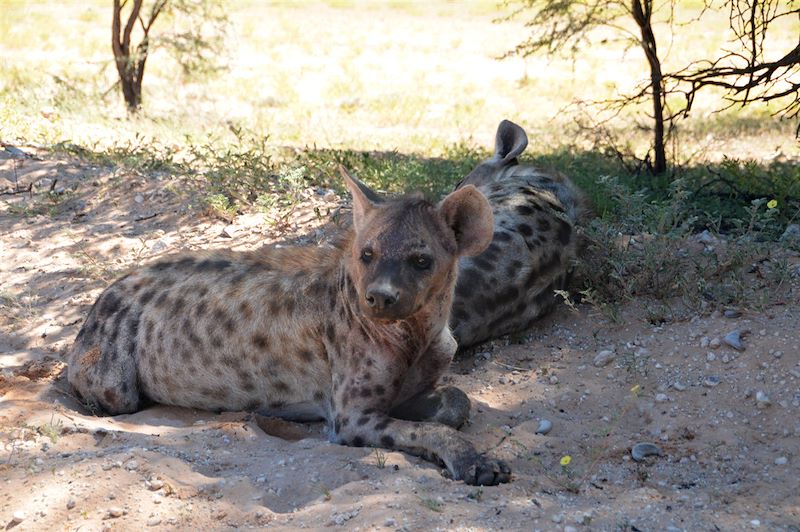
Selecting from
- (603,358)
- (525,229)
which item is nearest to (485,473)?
(603,358)

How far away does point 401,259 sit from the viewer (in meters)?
4.29

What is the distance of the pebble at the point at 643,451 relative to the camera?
169 inches

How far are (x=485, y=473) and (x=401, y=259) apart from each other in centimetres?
98

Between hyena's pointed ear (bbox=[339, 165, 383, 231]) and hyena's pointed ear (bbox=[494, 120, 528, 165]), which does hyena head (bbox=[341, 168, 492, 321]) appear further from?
hyena's pointed ear (bbox=[494, 120, 528, 165])

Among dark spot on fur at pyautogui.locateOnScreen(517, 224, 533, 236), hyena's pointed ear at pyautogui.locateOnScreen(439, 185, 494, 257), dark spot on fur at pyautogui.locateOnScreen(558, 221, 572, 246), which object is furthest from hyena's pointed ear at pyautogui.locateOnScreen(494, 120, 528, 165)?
hyena's pointed ear at pyautogui.locateOnScreen(439, 185, 494, 257)

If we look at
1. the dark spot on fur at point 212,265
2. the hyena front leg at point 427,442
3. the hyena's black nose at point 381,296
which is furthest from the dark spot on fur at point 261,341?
the hyena's black nose at point 381,296

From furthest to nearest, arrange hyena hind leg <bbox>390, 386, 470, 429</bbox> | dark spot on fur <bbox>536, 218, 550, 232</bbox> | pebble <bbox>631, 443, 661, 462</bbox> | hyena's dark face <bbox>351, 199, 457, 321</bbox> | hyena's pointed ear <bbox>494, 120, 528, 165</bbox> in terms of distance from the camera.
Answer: hyena's pointed ear <bbox>494, 120, 528, 165</bbox>, dark spot on fur <bbox>536, 218, 550, 232</bbox>, hyena hind leg <bbox>390, 386, 470, 429</bbox>, pebble <bbox>631, 443, 661, 462</bbox>, hyena's dark face <bbox>351, 199, 457, 321</bbox>

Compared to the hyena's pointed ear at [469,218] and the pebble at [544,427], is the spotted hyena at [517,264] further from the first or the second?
the hyena's pointed ear at [469,218]

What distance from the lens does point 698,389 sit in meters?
4.89

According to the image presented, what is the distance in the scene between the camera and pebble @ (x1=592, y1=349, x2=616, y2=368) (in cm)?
535

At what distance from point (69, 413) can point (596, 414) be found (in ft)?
8.46

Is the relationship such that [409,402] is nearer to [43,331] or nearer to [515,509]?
[515,509]

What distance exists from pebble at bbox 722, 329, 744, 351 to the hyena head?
1.55 metres

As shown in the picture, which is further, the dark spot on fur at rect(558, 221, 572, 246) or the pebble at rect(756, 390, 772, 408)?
the dark spot on fur at rect(558, 221, 572, 246)
